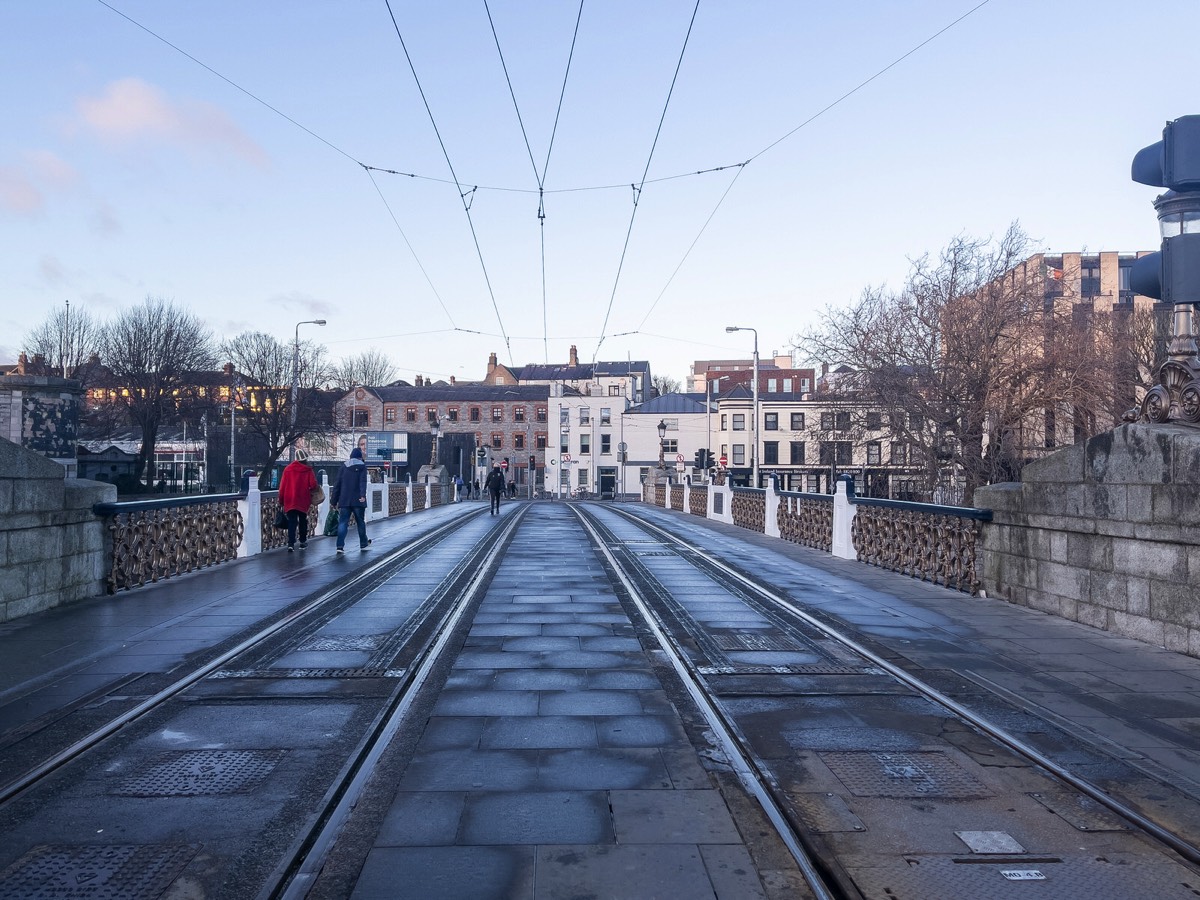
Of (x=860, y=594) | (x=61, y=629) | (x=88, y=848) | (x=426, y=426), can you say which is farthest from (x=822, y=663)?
(x=426, y=426)

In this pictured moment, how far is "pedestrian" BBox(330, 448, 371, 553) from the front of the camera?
1545 cm

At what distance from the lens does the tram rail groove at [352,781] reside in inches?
137

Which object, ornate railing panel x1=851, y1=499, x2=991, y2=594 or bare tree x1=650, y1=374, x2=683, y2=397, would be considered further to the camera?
bare tree x1=650, y1=374, x2=683, y2=397

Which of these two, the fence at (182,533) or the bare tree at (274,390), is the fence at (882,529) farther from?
the bare tree at (274,390)

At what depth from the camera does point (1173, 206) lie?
622 cm

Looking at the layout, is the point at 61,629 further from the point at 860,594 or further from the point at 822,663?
the point at 860,594

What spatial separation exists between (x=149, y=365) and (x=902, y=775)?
5141 cm

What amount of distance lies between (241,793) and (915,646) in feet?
19.0

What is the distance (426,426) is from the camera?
98562 millimetres

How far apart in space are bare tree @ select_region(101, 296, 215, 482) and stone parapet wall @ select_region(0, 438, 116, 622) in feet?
136

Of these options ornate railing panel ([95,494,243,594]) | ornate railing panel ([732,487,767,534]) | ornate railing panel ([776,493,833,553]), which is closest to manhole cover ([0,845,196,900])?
ornate railing panel ([95,494,243,594])

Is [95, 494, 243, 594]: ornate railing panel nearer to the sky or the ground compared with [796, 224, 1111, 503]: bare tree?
nearer to the ground

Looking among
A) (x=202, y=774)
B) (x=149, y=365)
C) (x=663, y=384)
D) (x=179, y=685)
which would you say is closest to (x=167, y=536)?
(x=179, y=685)

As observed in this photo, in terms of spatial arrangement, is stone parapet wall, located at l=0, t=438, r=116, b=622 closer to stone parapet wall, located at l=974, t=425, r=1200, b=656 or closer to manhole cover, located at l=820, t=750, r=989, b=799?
manhole cover, located at l=820, t=750, r=989, b=799
